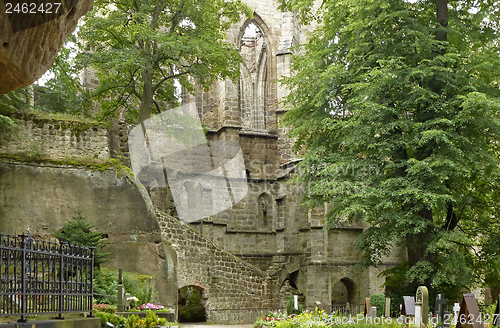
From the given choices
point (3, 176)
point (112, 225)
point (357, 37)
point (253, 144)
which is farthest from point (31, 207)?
point (253, 144)

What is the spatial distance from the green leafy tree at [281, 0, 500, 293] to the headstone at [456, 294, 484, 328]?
4607mm

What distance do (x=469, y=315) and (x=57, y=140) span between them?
1206cm

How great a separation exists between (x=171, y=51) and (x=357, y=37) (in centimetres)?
657

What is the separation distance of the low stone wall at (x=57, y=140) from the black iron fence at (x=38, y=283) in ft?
25.5

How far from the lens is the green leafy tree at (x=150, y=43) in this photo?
727 inches

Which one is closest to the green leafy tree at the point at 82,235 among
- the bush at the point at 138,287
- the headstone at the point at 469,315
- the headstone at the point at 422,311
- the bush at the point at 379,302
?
the bush at the point at 138,287

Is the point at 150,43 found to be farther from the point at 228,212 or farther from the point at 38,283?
the point at 38,283

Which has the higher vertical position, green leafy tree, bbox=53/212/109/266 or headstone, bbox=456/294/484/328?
green leafy tree, bbox=53/212/109/266

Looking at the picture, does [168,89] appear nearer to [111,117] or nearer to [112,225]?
[111,117]

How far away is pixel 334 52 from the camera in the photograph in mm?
17078

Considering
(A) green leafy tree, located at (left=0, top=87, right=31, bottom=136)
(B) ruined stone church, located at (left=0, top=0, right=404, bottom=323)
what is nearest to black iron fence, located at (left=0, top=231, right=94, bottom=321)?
(B) ruined stone church, located at (left=0, top=0, right=404, bottom=323)

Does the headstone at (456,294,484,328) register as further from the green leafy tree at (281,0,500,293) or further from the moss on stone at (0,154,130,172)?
the moss on stone at (0,154,130,172)

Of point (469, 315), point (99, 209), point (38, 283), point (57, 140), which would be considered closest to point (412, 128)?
point (469, 315)

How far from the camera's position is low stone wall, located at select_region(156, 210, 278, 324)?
17884 millimetres
